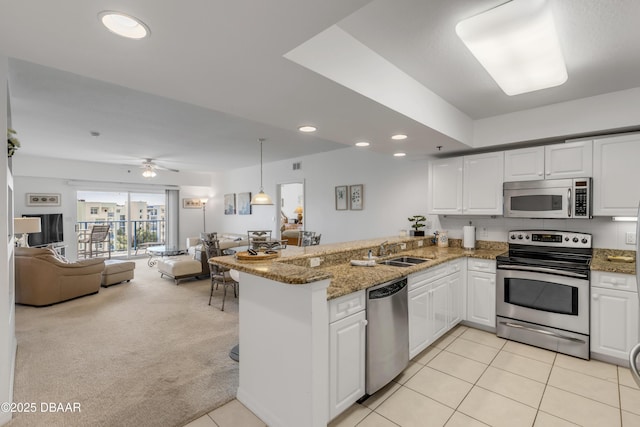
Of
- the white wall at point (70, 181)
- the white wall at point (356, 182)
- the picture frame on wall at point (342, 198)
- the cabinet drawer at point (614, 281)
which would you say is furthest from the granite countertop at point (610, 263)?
the white wall at point (70, 181)

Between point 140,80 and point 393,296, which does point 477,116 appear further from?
point 140,80

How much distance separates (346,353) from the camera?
1998 millimetres

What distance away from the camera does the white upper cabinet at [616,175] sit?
2.81m


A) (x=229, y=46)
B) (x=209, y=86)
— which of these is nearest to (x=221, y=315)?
(x=209, y=86)

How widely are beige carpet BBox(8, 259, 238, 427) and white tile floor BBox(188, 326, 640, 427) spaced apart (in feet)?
1.32

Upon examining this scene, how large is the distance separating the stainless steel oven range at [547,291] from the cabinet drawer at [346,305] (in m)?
2.03

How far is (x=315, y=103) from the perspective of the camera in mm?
2221

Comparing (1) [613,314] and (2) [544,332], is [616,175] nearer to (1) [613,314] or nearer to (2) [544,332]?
(1) [613,314]

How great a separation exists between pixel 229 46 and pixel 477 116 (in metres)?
3.16

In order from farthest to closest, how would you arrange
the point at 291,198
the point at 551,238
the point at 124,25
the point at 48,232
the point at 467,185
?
the point at 291,198, the point at 48,232, the point at 467,185, the point at 551,238, the point at 124,25

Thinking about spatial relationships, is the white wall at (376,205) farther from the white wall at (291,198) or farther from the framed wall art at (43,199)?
the framed wall art at (43,199)

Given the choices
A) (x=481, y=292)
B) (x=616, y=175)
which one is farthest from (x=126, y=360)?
(x=616, y=175)

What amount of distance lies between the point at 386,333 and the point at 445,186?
8.03 ft

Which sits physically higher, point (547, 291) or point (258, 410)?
point (547, 291)
